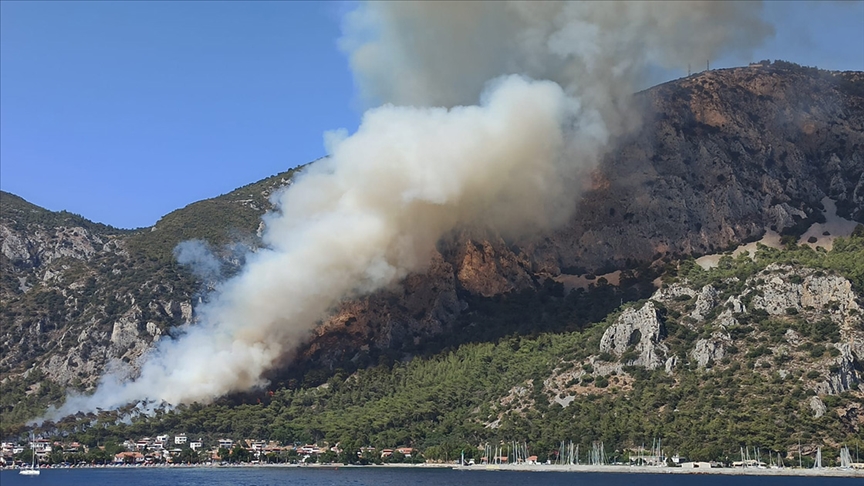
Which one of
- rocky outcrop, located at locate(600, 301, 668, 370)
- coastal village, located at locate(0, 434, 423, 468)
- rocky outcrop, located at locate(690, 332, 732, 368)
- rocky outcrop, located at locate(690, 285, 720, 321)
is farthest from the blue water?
rocky outcrop, located at locate(690, 285, 720, 321)

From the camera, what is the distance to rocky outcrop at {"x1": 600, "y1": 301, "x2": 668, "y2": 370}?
166 metres

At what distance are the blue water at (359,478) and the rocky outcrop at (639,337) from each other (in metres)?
19.6

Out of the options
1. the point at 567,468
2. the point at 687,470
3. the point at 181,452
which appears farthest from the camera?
the point at 181,452

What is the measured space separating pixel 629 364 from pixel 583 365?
826 centimetres

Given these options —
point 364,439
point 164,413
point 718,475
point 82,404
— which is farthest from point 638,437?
point 82,404

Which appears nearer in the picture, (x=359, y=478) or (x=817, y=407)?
(x=817, y=407)

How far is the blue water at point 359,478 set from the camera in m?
135

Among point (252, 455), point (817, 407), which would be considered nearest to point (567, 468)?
point (817, 407)

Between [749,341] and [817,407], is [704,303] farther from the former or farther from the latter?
[817,407]

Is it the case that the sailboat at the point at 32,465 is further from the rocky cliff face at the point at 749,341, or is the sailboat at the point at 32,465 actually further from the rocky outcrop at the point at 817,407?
the rocky outcrop at the point at 817,407

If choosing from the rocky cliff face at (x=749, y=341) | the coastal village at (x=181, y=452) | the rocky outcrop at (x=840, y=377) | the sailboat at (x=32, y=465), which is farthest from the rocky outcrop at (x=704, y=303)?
the sailboat at (x=32, y=465)

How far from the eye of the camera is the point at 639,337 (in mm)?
170625

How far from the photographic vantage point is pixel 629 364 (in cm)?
16762

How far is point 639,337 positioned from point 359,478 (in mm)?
46282
